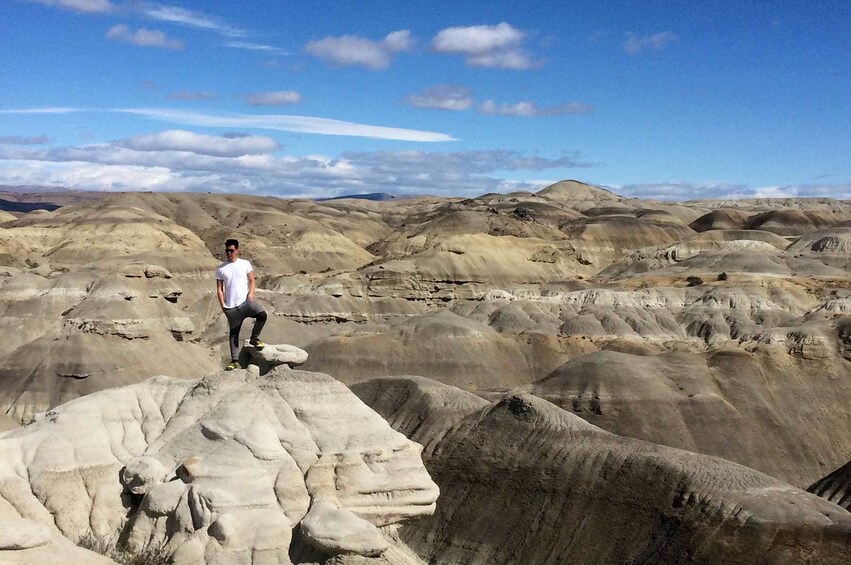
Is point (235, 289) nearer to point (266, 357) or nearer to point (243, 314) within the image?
point (243, 314)

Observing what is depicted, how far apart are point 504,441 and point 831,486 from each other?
9977mm

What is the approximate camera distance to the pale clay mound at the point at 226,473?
44.8 feet

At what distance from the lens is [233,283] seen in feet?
53.5

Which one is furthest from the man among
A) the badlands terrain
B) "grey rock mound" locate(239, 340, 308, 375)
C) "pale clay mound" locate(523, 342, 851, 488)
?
"pale clay mound" locate(523, 342, 851, 488)

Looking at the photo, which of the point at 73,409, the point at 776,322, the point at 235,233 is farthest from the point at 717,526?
the point at 235,233

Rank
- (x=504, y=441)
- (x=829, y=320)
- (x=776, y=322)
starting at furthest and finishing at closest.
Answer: (x=776, y=322) → (x=829, y=320) → (x=504, y=441)

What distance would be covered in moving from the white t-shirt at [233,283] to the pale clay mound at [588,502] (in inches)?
404

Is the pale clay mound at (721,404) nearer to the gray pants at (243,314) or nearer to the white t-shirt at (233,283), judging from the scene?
the gray pants at (243,314)

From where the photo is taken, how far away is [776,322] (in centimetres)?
6147

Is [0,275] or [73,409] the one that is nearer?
[73,409]

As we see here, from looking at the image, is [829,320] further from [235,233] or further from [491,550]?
[235,233]

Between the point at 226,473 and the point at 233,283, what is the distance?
364 centimetres

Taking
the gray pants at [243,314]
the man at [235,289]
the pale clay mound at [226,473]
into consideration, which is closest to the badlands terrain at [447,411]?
the pale clay mound at [226,473]

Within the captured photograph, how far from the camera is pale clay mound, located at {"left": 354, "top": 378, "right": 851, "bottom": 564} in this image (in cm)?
1853
